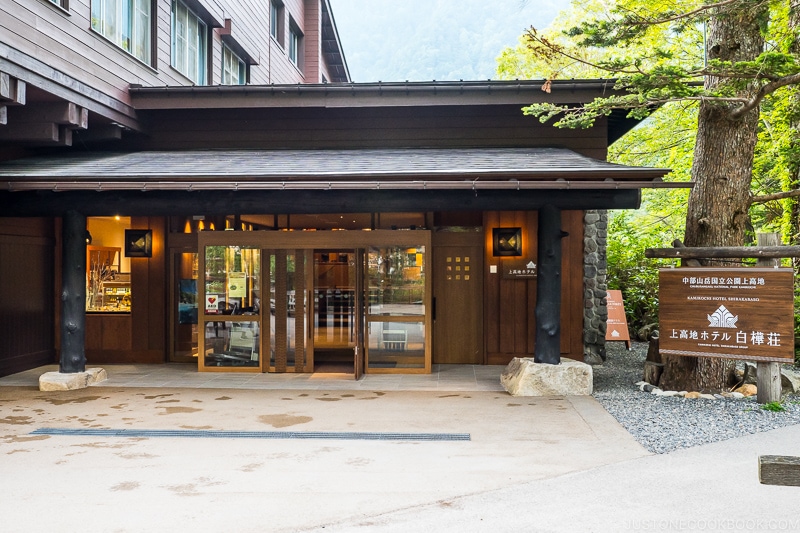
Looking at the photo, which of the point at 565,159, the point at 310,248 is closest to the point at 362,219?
the point at 310,248

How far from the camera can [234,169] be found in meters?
8.66

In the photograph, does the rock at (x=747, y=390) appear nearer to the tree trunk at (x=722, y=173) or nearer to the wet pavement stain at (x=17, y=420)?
the tree trunk at (x=722, y=173)

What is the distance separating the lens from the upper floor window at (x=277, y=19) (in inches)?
739

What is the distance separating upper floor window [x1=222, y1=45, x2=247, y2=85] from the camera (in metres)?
15.3

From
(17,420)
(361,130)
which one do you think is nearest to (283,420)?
(17,420)

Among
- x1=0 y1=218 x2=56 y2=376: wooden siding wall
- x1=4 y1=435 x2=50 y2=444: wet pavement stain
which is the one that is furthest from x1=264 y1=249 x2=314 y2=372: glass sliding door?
x1=4 y1=435 x2=50 y2=444: wet pavement stain

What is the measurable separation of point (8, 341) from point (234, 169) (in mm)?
4654

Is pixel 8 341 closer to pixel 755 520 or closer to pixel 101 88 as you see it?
pixel 101 88

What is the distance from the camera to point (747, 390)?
8609 millimetres

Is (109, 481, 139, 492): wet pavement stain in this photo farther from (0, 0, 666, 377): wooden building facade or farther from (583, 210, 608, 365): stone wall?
(583, 210, 608, 365): stone wall

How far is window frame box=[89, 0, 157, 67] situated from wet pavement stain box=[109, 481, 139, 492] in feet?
24.1

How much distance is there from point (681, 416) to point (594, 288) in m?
4.19

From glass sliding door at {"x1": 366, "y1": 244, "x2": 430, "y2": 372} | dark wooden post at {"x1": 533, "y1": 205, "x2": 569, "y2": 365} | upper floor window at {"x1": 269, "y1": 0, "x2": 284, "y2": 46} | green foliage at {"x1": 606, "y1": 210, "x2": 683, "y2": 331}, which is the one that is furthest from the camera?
upper floor window at {"x1": 269, "y1": 0, "x2": 284, "y2": 46}

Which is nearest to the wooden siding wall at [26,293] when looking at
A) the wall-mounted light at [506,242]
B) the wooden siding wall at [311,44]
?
the wall-mounted light at [506,242]
